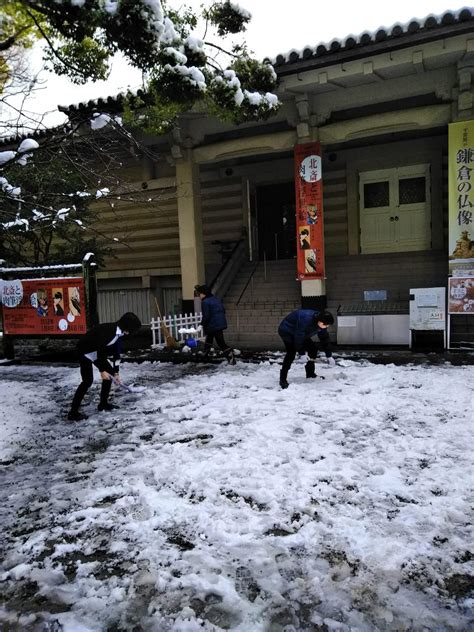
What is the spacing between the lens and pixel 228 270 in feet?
42.2

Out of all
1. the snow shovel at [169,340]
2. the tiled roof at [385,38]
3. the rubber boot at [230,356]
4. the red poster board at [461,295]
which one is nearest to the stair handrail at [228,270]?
the snow shovel at [169,340]

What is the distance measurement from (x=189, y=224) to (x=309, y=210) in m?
3.20

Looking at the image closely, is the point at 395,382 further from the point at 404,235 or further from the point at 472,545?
the point at 404,235

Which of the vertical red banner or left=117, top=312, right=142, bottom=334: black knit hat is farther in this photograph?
the vertical red banner

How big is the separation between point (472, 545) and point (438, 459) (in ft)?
4.18

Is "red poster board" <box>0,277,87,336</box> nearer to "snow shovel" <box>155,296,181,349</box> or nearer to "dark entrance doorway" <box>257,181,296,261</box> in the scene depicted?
"snow shovel" <box>155,296,181,349</box>

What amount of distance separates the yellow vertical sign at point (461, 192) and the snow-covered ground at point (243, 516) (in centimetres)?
395

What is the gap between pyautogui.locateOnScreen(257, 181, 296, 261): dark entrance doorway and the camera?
14047 millimetres

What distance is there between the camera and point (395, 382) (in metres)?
6.68

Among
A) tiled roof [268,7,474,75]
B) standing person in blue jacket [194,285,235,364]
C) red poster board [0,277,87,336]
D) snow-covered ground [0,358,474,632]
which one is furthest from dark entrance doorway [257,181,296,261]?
snow-covered ground [0,358,474,632]

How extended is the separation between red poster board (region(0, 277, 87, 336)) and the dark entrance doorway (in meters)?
6.70

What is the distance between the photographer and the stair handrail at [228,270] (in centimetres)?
1228

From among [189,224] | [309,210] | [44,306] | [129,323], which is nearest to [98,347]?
[129,323]

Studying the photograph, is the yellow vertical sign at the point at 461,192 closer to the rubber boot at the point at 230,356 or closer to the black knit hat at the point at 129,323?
→ the rubber boot at the point at 230,356
